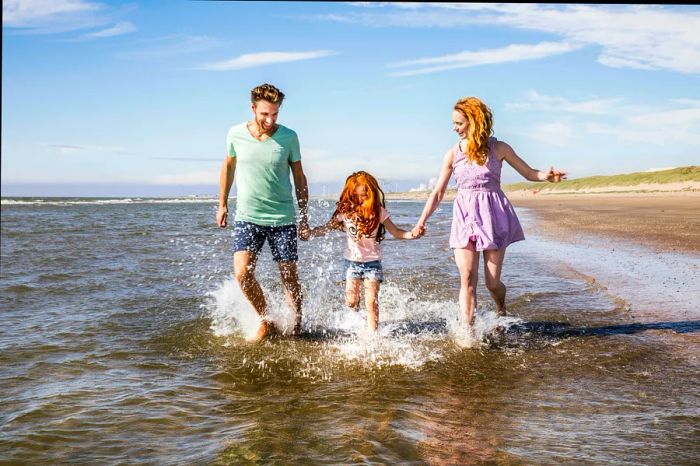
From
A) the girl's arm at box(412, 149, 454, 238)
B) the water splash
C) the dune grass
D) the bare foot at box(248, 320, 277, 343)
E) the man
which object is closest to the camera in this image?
the water splash

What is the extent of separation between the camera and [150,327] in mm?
6633

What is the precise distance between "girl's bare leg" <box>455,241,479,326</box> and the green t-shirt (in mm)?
1609

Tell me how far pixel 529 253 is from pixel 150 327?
325 inches

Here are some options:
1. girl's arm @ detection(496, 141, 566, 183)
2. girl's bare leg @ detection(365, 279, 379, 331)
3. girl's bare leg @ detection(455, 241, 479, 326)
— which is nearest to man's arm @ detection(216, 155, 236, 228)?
girl's bare leg @ detection(365, 279, 379, 331)

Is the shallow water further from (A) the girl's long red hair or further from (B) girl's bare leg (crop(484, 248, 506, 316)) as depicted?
(A) the girl's long red hair

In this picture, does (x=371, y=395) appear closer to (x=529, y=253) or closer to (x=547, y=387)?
(x=547, y=387)

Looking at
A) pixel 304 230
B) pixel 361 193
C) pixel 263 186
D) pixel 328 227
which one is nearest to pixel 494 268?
pixel 361 193

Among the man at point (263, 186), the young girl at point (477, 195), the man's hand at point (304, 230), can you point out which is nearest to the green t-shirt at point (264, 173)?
the man at point (263, 186)

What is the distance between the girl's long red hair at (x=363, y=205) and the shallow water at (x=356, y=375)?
998 millimetres

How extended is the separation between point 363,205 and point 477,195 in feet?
3.44

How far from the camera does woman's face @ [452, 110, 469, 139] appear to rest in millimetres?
5754

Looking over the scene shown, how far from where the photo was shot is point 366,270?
6.04m

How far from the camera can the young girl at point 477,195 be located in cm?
572

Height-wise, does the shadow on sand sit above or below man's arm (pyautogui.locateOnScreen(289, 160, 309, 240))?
below
